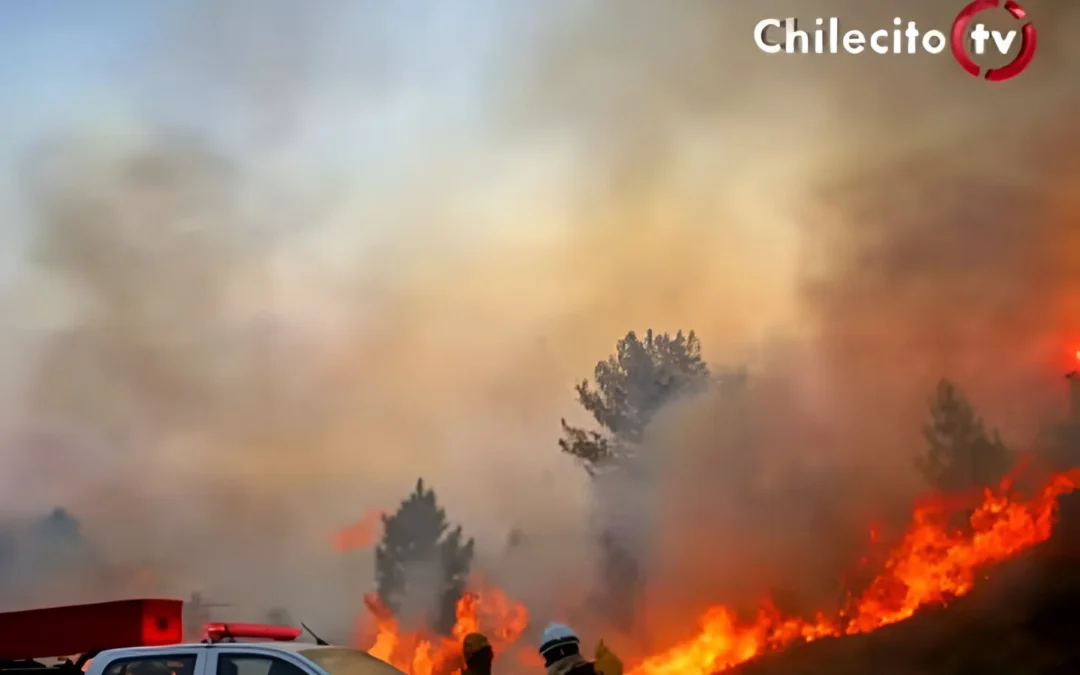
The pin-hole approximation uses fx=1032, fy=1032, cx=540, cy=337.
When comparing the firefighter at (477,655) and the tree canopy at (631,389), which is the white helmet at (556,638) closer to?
the firefighter at (477,655)

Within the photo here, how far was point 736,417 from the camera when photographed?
24094 mm

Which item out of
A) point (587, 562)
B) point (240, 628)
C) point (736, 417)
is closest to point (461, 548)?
point (587, 562)

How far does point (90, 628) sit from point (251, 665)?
411 centimetres

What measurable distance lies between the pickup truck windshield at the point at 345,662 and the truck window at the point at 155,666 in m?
0.90

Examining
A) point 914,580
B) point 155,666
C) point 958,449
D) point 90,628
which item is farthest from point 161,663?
point 958,449

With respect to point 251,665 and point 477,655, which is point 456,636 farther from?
point 251,665

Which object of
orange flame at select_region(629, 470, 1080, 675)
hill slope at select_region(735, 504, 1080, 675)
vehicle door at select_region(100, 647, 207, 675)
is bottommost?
vehicle door at select_region(100, 647, 207, 675)

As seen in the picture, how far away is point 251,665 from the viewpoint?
6.75 metres

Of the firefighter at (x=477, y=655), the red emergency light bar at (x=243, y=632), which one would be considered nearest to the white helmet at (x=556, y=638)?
the firefighter at (x=477, y=655)

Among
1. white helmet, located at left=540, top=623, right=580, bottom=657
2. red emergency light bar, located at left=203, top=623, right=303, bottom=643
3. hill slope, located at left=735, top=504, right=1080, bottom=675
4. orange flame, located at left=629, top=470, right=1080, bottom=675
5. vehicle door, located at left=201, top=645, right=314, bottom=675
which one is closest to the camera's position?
white helmet, located at left=540, top=623, right=580, bottom=657

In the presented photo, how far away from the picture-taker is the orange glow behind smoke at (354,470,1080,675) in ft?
68.8

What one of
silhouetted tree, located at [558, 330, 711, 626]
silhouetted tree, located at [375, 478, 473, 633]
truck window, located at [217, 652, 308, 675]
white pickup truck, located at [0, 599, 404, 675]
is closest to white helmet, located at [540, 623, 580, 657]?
white pickup truck, located at [0, 599, 404, 675]

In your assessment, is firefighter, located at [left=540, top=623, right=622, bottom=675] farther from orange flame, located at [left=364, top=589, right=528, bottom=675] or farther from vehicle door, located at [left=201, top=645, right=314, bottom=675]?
orange flame, located at [left=364, top=589, right=528, bottom=675]

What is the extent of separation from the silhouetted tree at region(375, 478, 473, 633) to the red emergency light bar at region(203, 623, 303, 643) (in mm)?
17492
